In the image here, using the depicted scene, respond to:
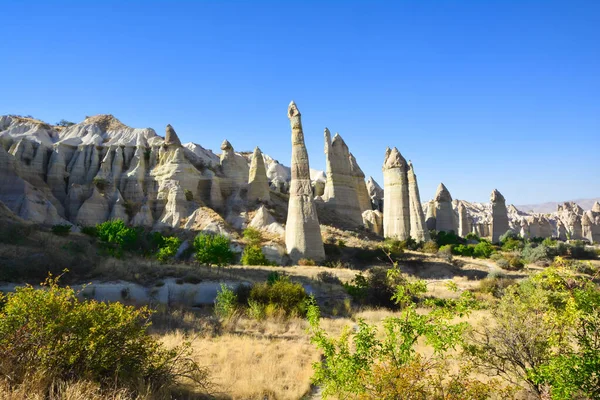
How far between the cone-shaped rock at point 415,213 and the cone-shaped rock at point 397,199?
397 mm

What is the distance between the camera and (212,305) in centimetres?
1374

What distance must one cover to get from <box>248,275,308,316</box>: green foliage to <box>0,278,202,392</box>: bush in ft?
24.7

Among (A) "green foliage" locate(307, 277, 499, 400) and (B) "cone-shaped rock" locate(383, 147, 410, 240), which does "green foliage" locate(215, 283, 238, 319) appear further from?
(B) "cone-shaped rock" locate(383, 147, 410, 240)

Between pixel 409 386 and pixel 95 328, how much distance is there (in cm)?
370

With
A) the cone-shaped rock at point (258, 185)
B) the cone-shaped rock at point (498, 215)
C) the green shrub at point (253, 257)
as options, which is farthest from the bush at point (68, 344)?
the cone-shaped rock at point (498, 215)

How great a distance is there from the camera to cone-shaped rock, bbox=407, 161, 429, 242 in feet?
107

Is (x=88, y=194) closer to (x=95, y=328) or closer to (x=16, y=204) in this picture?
(x=16, y=204)

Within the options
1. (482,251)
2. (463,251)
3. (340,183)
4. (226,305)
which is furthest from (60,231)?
(482,251)

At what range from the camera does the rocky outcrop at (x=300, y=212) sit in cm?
Result: 2517

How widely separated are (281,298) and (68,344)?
875 centimetres

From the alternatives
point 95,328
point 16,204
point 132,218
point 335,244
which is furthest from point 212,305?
point 16,204

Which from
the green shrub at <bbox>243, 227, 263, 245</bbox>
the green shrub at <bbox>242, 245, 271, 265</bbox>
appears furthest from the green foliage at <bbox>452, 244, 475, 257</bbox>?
the green shrub at <bbox>242, 245, 271, 265</bbox>

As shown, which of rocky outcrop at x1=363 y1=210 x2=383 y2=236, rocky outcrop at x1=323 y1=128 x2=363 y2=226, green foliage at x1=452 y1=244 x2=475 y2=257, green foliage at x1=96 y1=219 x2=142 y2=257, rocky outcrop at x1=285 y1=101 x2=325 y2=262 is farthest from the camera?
rocky outcrop at x1=363 y1=210 x2=383 y2=236

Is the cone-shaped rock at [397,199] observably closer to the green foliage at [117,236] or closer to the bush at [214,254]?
the bush at [214,254]
